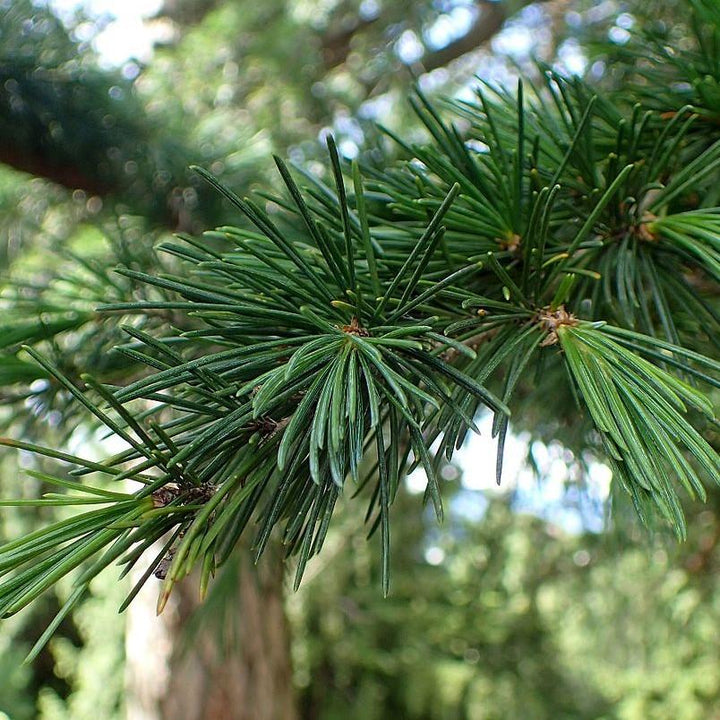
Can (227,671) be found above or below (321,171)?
below

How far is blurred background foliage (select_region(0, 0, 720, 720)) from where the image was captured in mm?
572

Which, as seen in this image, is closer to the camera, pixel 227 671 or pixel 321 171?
pixel 321 171

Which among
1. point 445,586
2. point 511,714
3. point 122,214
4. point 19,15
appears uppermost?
point 19,15

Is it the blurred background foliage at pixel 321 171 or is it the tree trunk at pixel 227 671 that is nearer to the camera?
the blurred background foliage at pixel 321 171

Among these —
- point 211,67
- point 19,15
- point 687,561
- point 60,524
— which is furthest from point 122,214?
point 687,561

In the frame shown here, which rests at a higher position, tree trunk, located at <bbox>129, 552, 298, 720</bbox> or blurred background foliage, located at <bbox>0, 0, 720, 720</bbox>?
blurred background foliage, located at <bbox>0, 0, 720, 720</bbox>

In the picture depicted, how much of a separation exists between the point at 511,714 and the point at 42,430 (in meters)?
1.84

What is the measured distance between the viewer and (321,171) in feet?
2.38

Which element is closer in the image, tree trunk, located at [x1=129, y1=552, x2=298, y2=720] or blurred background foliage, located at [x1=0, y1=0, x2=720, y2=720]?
blurred background foliage, located at [x1=0, y1=0, x2=720, y2=720]

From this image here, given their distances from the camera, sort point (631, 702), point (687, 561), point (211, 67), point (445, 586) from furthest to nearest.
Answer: point (445, 586), point (631, 702), point (211, 67), point (687, 561)

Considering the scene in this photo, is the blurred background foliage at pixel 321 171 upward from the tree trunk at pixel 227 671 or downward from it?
upward

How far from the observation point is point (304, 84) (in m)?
1.47

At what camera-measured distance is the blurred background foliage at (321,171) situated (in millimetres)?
572

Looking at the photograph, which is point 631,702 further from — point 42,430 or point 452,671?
point 42,430
